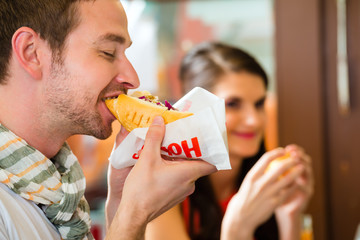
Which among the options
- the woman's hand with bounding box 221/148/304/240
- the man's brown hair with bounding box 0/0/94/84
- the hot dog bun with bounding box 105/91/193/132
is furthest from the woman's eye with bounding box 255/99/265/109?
the man's brown hair with bounding box 0/0/94/84

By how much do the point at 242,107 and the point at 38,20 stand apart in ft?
3.65

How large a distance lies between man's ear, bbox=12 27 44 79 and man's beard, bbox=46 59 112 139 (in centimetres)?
4

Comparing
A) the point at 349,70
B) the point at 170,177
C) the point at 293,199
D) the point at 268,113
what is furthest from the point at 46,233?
the point at 349,70

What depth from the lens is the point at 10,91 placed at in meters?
1.03

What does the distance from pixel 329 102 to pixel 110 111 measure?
1.88m

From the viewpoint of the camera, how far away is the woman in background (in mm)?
1611

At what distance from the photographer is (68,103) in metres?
1.03

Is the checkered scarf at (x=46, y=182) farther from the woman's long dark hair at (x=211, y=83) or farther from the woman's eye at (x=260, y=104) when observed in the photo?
the woman's eye at (x=260, y=104)

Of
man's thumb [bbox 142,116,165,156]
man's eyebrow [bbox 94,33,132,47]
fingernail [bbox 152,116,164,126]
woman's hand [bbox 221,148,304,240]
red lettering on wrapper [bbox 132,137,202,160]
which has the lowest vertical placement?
woman's hand [bbox 221,148,304,240]

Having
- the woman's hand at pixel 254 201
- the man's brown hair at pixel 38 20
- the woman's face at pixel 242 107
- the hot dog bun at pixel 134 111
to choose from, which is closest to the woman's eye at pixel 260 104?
the woman's face at pixel 242 107

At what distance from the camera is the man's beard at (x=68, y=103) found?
1.02 meters

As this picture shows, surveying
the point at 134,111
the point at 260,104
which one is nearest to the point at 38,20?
the point at 134,111

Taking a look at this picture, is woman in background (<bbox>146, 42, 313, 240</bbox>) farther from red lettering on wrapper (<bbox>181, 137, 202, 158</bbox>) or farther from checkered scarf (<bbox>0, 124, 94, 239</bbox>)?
red lettering on wrapper (<bbox>181, 137, 202, 158</bbox>)

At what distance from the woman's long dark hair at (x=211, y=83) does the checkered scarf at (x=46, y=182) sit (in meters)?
0.81
